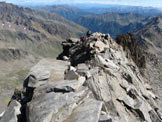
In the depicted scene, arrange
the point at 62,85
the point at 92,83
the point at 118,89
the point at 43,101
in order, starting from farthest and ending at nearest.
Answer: the point at 118,89
the point at 92,83
the point at 62,85
the point at 43,101

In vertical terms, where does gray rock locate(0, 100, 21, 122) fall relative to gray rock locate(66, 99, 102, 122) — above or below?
below

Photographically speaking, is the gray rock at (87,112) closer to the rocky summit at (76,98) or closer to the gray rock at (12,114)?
the rocky summit at (76,98)

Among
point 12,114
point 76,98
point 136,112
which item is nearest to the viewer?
point 76,98

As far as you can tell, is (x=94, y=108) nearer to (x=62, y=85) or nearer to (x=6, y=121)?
(x=62, y=85)

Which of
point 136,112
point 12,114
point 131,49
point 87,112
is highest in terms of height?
point 87,112

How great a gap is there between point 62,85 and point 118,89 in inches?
320

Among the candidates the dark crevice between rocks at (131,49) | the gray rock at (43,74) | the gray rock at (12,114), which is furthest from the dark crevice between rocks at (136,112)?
the dark crevice between rocks at (131,49)

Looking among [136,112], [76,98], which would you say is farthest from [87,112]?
[136,112]

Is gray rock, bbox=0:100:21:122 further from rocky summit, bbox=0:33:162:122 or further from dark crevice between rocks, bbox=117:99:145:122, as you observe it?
dark crevice between rocks, bbox=117:99:145:122

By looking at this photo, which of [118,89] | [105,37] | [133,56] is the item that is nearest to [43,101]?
[118,89]

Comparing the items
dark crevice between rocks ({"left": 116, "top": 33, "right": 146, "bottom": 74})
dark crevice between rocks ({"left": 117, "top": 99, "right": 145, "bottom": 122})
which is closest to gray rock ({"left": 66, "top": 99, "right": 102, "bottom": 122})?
dark crevice between rocks ({"left": 117, "top": 99, "right": 145, "bottom": 122})

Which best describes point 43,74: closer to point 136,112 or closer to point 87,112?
point 87,112

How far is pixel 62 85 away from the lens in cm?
1909

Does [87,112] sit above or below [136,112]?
above
